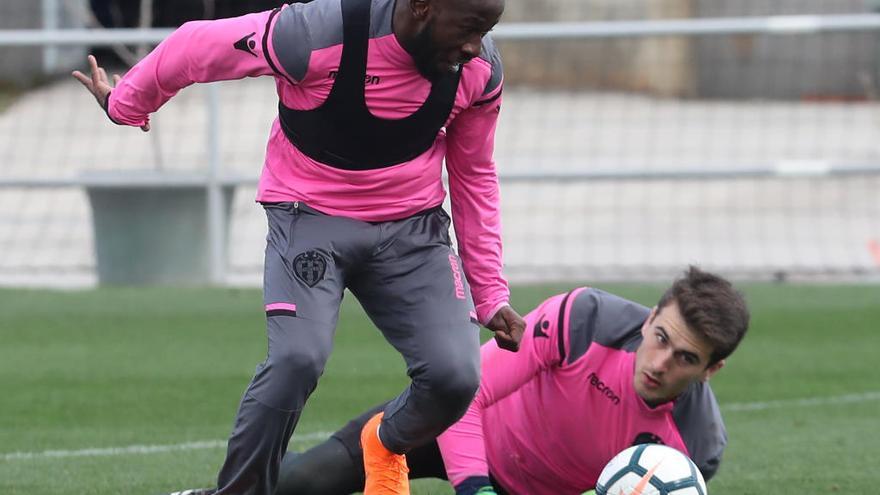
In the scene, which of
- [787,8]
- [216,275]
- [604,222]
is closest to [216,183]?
[216,275]

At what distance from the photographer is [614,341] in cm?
499

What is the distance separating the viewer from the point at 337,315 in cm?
470

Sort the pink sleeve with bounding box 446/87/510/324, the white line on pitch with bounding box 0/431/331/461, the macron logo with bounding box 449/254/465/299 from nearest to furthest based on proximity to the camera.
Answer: the macron logo with bounding box 449/254/465/299 → the pink sleeve with bounding box 446/87/510/324 → the white line on pitch with bounding box 0/431/331/461

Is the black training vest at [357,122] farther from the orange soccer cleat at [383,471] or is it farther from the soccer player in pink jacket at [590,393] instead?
the orange soccer cleat at [383,471]

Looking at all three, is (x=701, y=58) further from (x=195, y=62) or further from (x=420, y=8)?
(x=195, y=62)

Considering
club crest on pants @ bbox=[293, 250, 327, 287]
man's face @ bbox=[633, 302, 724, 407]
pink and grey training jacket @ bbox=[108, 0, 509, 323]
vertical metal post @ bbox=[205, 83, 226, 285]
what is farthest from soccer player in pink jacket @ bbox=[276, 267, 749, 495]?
vertical metal post @ bbox=[205, 83, 226, 285]

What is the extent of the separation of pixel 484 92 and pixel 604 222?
963 cm

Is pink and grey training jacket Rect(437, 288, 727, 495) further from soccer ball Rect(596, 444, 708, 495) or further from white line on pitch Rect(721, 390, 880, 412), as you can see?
white line on pitch Rect(721, 390, 880, 412)

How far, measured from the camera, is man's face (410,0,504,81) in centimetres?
441

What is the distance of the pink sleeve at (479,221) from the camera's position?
4938mm

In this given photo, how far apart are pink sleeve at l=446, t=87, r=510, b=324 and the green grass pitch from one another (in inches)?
45.8

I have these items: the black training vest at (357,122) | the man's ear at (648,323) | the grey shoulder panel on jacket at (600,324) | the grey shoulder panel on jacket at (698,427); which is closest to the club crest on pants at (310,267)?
the black training vest at (357,122)

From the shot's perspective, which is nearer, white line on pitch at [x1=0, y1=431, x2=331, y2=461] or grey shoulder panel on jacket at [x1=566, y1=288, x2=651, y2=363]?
grey shoulder panel on jacket at [x1=566, y1=288, x2=651, y2=363]

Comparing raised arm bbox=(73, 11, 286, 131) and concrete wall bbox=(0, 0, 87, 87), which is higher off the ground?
raised arm bbox=(73, 11, 286, 131)
